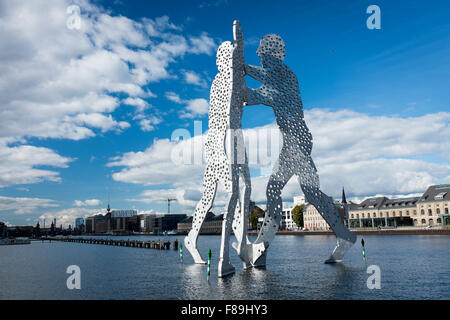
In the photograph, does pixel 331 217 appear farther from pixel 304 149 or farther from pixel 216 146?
pixel 216 146

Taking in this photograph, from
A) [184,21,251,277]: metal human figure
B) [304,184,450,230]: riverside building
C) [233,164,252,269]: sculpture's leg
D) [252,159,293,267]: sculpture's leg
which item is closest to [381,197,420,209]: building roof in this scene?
[304,184,450,230]: riverside building

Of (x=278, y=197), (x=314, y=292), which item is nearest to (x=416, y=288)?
(x=314, y=292)

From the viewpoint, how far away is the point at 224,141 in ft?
69.3

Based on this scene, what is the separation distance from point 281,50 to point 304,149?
683 centimetres

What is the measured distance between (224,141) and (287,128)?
534cm

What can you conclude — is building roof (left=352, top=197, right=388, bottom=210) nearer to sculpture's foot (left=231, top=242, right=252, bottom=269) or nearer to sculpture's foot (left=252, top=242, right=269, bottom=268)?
sculpture's foot (left=252, top=242, right=269, bottom=268)

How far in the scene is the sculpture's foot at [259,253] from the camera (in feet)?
75.5

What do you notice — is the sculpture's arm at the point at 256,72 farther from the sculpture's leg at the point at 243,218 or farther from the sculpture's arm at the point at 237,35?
the sculpture's leg at the point at 243,218

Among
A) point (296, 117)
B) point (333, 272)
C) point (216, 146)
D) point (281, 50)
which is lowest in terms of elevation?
point (333, 272)

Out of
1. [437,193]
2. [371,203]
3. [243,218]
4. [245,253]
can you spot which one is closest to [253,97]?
[243,218]

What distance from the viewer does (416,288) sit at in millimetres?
16594

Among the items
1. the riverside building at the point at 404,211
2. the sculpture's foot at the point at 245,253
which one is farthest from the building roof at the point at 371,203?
the sculpture's foot at the point at 245,253

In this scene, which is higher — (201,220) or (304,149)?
(304,149)
